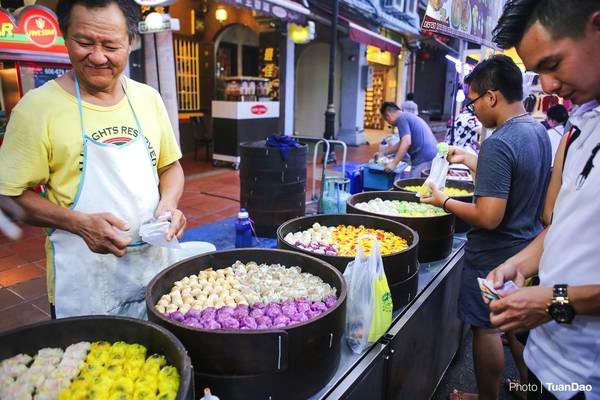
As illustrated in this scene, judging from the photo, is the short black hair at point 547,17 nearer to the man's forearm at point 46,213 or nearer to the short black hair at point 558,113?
the man's forearm at point 46,213

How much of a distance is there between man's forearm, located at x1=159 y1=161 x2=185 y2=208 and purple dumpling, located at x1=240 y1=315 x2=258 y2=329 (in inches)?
26.6

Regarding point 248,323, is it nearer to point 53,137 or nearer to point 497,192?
point 53,137

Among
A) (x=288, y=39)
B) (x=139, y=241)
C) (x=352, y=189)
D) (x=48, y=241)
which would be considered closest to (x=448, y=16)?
(x=352, y=189)

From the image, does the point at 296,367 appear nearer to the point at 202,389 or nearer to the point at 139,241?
the point at 202,389

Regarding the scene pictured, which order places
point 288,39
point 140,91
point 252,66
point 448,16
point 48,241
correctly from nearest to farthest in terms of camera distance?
point 48,241 < point 140,91 < point 448,16 < point 288,39 < point 252,66

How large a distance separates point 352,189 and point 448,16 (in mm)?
2843

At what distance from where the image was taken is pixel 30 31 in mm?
5938

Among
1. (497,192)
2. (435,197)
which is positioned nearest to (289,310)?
(497,192)

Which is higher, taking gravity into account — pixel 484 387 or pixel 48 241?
pixel 48 241

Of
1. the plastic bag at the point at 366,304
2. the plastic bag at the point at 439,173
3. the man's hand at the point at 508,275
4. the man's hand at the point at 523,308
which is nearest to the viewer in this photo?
the man's hand at the point at 523,308

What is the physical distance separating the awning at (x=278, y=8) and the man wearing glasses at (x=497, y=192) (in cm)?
584

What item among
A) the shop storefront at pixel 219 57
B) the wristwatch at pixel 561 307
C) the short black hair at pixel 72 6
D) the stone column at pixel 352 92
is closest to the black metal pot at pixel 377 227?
the wristwatch at pixel 561 307

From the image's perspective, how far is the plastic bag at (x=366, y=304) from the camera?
1689 mm

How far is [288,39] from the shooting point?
11070mm
